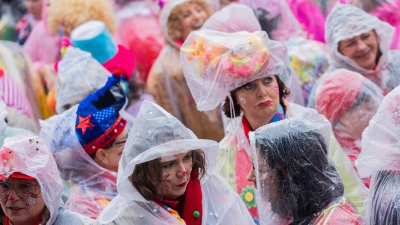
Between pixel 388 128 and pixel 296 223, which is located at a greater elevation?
pixel 388 128

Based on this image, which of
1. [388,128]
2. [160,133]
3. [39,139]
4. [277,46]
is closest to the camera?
[388,128]

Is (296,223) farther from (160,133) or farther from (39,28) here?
(39,28)

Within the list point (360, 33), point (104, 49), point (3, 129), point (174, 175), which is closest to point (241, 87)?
point (174, 175)

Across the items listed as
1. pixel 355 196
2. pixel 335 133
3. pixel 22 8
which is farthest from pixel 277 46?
pixel 22 8

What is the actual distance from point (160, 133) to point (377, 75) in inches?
86.4

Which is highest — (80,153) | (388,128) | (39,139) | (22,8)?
(388,128)

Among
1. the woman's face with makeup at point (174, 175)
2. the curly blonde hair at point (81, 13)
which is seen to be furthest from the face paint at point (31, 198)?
the curly blonde hair at point (81, 13)

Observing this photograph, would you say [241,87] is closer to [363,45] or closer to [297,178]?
[363,45]

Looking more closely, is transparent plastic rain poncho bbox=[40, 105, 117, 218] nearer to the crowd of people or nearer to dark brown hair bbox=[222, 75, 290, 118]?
the crowd of people

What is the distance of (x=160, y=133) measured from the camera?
3785mm

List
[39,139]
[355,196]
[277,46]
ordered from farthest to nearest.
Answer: [277,46] → [355,196] → [39,139]

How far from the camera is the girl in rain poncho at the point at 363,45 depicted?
546 centimetres

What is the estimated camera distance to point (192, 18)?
6344 millimetres

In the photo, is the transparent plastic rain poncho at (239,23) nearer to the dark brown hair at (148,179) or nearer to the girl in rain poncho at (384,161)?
the dark brown hair at (148,179)
